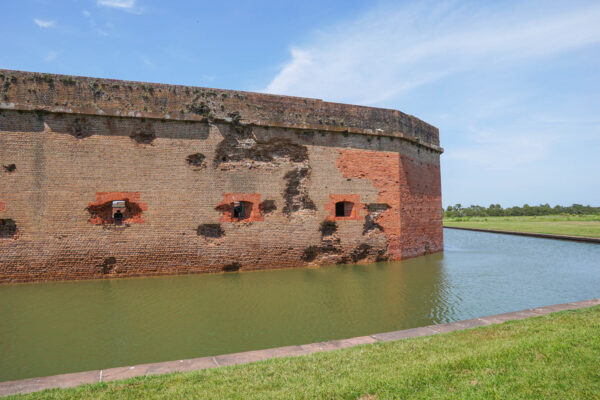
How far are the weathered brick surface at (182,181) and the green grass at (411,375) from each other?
6780 mm

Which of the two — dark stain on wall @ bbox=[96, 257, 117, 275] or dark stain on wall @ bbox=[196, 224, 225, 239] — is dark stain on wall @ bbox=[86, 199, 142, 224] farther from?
dark stain on wall @ bbox=[196, 224, 225, 239]

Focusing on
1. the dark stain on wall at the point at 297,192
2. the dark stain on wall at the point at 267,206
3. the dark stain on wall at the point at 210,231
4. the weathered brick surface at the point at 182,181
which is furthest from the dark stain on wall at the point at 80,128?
the dark stain on wall at the point at 297,192

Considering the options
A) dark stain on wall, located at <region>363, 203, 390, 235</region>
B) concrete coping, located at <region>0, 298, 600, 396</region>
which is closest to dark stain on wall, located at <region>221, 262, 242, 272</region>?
dark stain on wall, located at <region>363, 203, 390, 235</region>

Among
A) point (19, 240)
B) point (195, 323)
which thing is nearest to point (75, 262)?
point (19, 240)

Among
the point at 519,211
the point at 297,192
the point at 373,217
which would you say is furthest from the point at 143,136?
the point at 519,211

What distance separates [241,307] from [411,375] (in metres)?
3.99

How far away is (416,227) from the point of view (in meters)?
13.1

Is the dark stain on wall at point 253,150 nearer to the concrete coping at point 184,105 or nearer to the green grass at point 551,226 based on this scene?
the concrete coping at point 184,105

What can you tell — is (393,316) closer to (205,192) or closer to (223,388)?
(223,388)

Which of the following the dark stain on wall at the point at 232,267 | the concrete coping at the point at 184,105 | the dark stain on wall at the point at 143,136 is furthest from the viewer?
the dark stain on wall at the point at 232,267

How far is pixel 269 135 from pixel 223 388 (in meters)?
8.63

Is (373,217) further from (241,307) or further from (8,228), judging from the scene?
(8,228)

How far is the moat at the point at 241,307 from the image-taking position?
15.1ft

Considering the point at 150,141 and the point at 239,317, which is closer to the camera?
the point at 239,317
